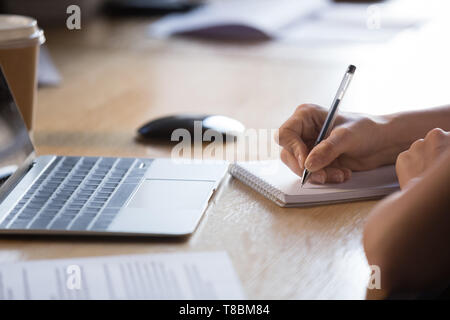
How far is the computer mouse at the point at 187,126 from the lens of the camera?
3.67 ft

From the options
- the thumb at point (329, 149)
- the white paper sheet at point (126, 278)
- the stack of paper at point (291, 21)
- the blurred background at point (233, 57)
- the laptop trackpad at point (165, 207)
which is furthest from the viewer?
the stack of paper at point (291, 21)

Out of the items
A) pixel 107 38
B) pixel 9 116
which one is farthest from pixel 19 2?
pixel 9 116

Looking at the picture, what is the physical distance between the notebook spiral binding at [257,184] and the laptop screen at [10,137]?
31 centimetres

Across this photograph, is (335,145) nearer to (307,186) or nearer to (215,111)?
(307,186)

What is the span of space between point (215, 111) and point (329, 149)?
1.50ft

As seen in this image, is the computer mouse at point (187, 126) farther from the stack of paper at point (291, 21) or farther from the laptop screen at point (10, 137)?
the stack of paper at point (291, 21)

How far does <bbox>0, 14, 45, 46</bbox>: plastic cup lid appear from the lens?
1.07 metres

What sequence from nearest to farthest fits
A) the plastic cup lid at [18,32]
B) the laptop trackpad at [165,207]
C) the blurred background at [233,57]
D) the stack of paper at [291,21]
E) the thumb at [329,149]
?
the laptop trackpad at [165,207] < the thumb at [329,149] < the plastic cup lid at [18,32] < the blurred background at [233,57] < the stack of paper at [291,21]

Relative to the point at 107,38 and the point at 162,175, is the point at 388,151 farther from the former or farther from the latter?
the point at 107,38

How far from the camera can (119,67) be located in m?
1.66

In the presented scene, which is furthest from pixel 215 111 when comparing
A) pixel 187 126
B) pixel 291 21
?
pixel 291 21

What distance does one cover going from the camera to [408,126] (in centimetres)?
98

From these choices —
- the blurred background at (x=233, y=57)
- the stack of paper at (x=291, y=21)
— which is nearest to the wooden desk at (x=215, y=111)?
the blurred background at (x=233, y=57)
